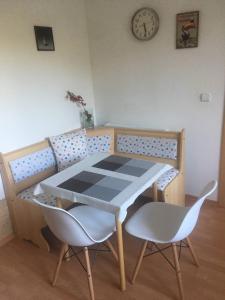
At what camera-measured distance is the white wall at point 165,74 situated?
250 centimetres

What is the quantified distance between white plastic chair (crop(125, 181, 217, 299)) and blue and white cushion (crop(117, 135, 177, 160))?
2.60 feet

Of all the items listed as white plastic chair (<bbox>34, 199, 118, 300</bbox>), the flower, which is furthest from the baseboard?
the flower

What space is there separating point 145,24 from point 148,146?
1224 mm

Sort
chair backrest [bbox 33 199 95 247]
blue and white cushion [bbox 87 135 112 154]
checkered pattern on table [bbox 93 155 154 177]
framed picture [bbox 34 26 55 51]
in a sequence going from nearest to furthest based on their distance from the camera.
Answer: chair backrest [bbox 33 199 95 247] < checkered pattern on table [bbox 93 155 154 177] < framed picture [bbox 34 26 55 51] < blue and white cushion [bbox 87 135 112 154]

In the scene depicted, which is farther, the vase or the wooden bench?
the vase

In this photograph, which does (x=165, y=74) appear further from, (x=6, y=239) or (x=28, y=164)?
(x=6, y=239)

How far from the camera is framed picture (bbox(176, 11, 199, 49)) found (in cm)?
245

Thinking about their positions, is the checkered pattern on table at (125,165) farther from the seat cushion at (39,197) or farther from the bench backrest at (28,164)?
the bench backrest at (28,164)

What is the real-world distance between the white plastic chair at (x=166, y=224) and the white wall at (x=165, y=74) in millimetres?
1051

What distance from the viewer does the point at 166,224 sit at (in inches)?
72.9

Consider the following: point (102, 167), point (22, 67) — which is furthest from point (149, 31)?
point (102, 167)

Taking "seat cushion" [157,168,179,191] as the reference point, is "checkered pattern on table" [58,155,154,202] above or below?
above

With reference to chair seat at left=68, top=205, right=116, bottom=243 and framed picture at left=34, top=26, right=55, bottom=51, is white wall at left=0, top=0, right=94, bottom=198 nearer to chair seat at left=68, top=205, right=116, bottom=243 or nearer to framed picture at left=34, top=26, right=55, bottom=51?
framed picture at left=34, top=26, right=55, bottom=51

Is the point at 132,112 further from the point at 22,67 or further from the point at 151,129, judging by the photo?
the point at 22,67
